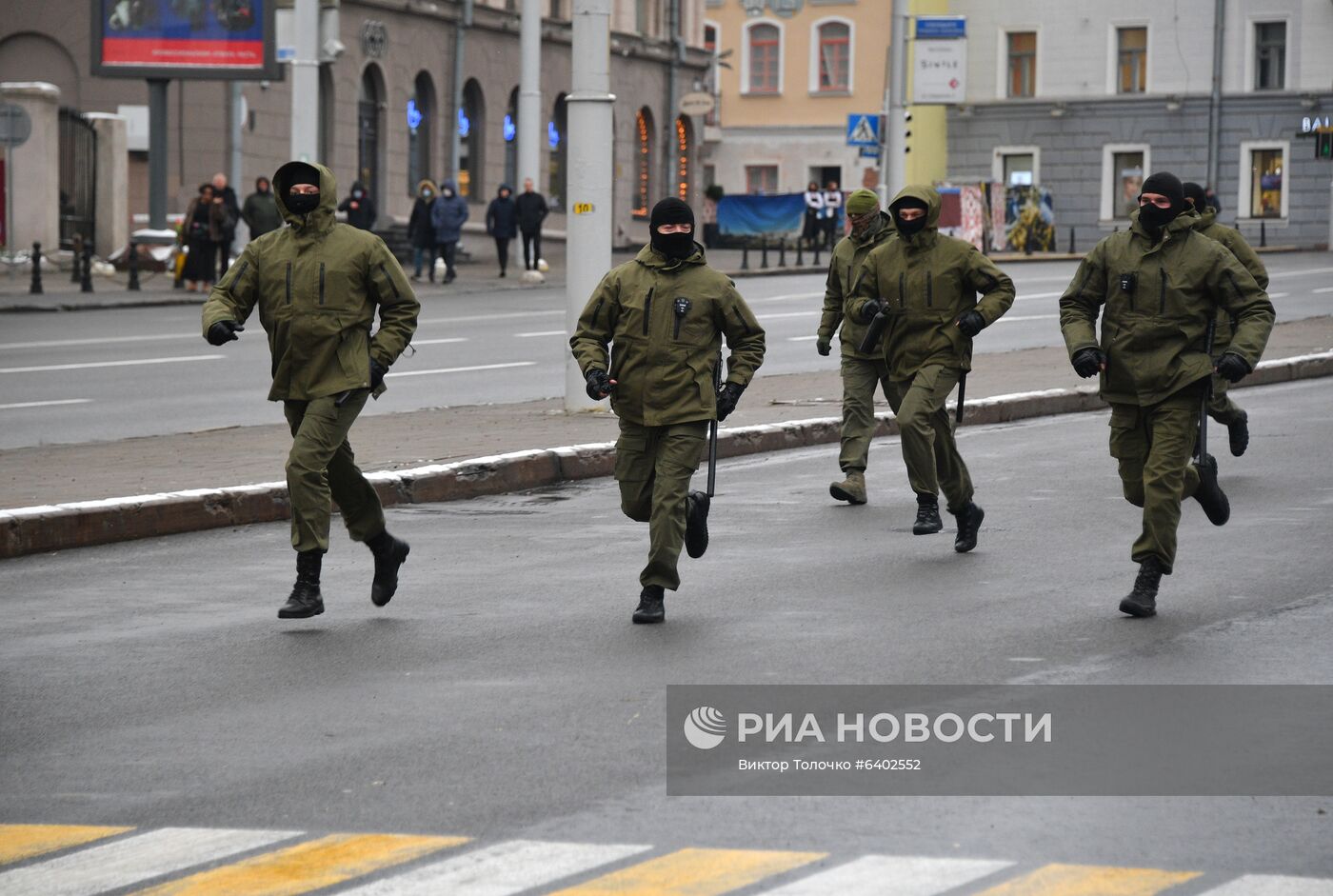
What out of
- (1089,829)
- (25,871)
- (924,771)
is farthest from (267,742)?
(1089,829)

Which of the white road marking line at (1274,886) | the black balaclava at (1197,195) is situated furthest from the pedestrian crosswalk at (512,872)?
the black balaclava at (1197,195)

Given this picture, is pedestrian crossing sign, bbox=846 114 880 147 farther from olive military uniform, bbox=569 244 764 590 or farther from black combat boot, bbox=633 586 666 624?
black combat boot, bbox=633 586 666 624

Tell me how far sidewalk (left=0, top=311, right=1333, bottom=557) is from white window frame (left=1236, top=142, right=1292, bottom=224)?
46092 mm

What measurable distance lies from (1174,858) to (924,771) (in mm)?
979

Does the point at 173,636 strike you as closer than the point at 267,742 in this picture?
No

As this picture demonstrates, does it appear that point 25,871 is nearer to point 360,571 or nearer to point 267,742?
point 267,742

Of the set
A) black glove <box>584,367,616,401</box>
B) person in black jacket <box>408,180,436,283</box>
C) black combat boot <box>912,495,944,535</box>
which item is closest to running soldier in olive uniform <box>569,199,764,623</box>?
black glove <box>584,367,616,401</box>

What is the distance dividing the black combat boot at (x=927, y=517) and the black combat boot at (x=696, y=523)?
225cm

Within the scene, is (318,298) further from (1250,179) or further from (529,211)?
(1250,179)

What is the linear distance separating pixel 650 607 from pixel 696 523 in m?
0.48

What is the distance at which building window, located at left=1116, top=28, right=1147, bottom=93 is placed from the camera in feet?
214

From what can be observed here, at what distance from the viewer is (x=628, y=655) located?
7.95 meters

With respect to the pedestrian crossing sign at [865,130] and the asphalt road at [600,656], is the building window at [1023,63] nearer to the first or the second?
the pedestrian crossing sign at [865,130]

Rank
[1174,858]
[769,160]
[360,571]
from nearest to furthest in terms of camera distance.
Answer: [1174,858] < [360,571] < [769,160]
